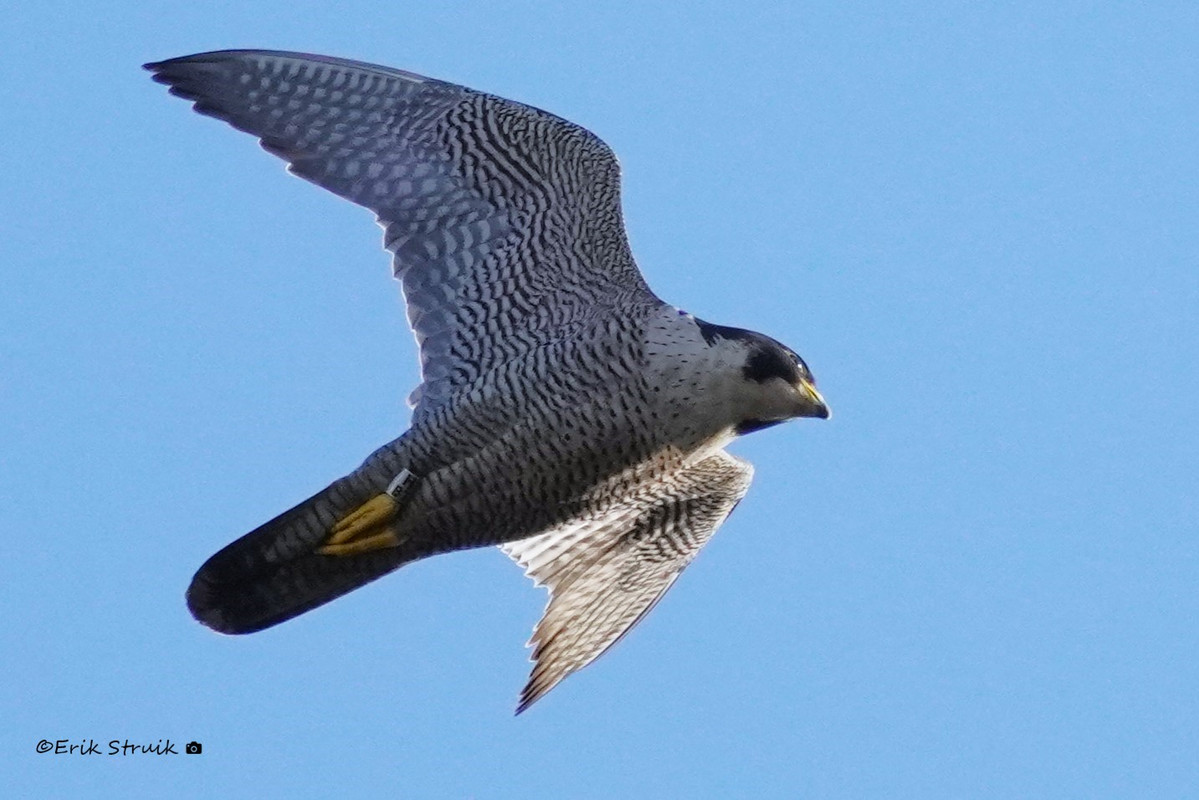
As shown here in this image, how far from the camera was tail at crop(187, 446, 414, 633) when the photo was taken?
32.4 ft

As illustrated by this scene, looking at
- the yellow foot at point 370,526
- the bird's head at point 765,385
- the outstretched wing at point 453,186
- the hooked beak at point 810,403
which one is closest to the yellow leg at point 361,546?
the yellow foot at point 370,526

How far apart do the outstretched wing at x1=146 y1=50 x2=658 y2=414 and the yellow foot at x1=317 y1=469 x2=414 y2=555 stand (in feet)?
1.98

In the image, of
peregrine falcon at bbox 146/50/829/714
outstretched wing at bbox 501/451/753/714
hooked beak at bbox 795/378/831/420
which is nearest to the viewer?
hooked beak at bbox 795/378/831/420

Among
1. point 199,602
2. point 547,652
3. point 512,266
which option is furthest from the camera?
point 547,652

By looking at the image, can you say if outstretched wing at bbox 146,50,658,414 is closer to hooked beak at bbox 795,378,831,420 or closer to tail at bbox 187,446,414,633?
tail at bbox 187,446,414,633

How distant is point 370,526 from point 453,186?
89.8 inches

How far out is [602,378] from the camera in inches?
393

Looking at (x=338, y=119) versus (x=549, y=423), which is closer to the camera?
(x=549, y=423)

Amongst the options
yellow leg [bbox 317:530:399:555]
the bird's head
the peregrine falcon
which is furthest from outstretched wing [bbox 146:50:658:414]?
yellow leg [bbox 317:530:399:555]

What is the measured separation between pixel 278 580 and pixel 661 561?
280 cm

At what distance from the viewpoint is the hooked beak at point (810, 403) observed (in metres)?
9.82

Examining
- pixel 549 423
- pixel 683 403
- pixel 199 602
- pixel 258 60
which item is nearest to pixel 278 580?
pixel 199 602

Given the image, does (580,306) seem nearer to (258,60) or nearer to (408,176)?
(408,176)

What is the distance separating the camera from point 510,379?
1020 cm
